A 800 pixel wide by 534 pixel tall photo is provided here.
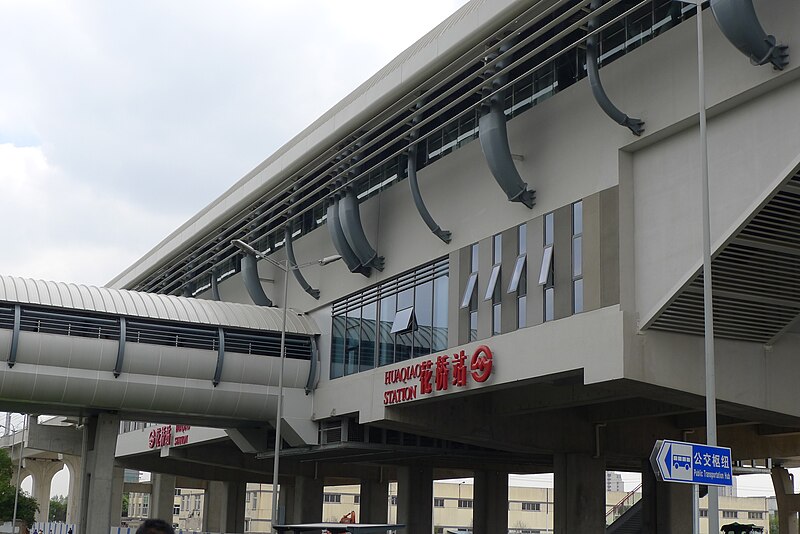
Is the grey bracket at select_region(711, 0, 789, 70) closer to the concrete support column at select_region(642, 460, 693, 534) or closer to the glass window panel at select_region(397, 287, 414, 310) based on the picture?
the glass window panel at select_region(397, 287, 414, 310)

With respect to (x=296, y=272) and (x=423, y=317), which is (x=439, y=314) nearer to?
(x=423, y=317)

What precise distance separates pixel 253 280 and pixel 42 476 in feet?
259

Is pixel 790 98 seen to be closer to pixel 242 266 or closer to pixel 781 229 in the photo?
pixel 781 229

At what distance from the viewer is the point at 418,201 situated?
3538 centimetres

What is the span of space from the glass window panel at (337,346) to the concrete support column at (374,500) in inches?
1036

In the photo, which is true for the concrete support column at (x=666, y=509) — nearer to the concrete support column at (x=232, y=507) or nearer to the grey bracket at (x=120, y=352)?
the grey bracket at (x=120, y=352)

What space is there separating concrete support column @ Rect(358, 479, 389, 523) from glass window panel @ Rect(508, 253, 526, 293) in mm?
38292

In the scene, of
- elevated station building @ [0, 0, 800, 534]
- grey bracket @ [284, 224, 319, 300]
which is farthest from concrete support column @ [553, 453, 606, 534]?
grey bracket @ [284, 224, 319, 300]

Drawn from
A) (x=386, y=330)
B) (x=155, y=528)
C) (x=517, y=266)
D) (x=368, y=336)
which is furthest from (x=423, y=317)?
(x=155, y=528)

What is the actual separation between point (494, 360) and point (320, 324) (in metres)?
14.1

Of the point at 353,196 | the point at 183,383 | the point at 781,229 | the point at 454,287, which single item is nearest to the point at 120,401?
the point at 183,383

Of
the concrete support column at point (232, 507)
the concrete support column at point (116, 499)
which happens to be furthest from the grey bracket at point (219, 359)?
the concrete support column at point (232, 507)

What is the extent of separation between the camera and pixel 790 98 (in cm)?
2408

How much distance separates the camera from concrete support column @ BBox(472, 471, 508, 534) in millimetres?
57594
